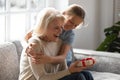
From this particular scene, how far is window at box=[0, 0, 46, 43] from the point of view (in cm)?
286

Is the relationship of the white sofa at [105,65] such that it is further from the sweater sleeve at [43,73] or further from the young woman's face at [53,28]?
the young woman's face at [53,28]

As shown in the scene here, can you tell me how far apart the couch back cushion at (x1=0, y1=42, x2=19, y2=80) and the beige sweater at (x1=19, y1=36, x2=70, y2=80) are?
454mm

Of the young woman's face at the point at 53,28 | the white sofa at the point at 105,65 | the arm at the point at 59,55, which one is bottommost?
the white sofa at the point at 105,65

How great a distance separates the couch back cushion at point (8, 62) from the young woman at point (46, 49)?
45cm

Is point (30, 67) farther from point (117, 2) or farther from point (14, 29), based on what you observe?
point (117, 2)

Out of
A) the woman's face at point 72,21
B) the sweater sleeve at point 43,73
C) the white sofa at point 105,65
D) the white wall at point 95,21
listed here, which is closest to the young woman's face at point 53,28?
the sweater sleeve at point 43,73

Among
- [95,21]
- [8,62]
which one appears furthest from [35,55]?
[95,21]

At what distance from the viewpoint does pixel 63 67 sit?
2.00m

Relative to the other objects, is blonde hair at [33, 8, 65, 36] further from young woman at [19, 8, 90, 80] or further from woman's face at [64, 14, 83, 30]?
woman's face at [64, 14, 83, 30]

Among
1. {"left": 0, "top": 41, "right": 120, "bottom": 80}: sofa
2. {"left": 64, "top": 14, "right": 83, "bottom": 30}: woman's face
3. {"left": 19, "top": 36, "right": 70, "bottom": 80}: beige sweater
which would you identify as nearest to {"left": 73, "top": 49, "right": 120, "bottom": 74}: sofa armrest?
{"left": 0, "top": 41, "right": 120, "bottom": 80}: sofa

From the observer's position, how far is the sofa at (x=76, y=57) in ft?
7.68

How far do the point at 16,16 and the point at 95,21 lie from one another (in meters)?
1.56

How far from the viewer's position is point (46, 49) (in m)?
1.89

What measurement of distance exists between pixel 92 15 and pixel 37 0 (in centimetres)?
108
